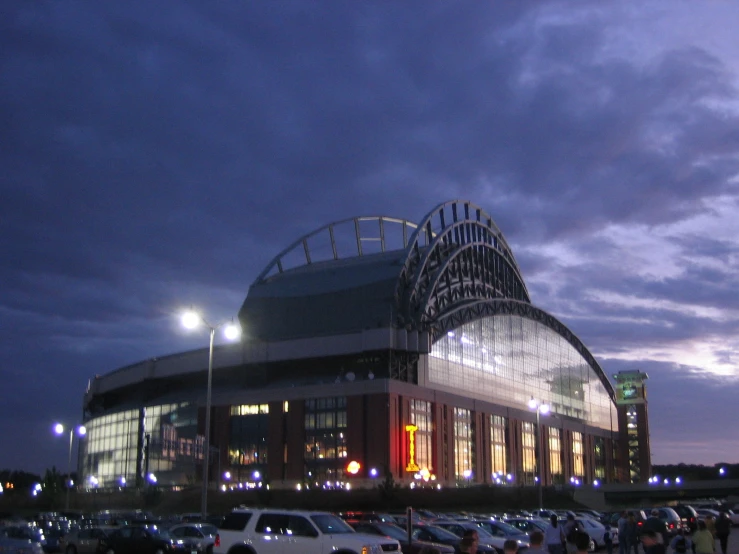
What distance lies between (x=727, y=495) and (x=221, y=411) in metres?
79.9

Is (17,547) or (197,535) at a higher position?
(17,547)

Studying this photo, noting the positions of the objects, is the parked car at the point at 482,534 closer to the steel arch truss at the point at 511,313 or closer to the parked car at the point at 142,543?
the parked car at the point at 142,543

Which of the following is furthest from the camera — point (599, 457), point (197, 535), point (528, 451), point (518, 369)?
point (599, 457)

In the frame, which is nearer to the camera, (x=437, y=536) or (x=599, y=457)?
(x=437, y=536)

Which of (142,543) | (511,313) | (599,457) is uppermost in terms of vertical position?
(511,313)

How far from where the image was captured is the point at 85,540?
136ft

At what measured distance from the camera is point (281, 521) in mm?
28156

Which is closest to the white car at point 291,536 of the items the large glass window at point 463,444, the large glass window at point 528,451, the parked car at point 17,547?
the parked car at point 17,547

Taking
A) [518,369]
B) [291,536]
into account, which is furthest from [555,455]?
[291,536]

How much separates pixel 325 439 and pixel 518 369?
45.7 meters

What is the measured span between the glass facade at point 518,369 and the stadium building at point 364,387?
339mm

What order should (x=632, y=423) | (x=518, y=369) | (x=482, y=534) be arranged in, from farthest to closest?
(x=632, y=423) → (x=518, y=369) → (x=482, y=534)

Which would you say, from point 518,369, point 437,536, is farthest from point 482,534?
point 518,369

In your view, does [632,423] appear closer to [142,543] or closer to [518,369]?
[518,369]
